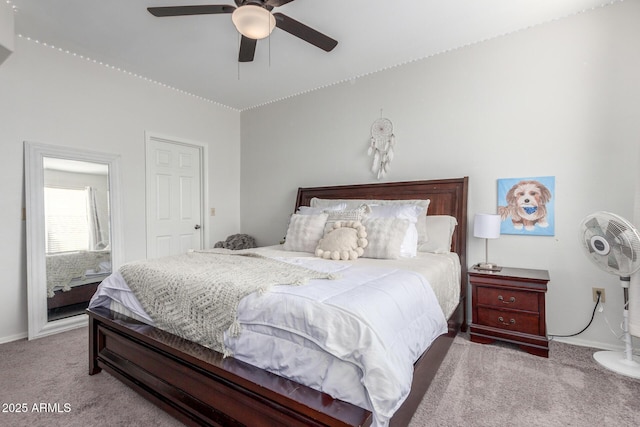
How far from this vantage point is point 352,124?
380 cm

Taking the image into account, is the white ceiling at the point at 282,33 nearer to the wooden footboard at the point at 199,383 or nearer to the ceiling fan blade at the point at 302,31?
the ceiling fan blade at the point at 302,31

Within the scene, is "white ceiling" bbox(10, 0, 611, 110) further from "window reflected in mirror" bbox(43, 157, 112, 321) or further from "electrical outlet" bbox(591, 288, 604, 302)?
"electrical outlet" bbox(591, 288, 604, 302)

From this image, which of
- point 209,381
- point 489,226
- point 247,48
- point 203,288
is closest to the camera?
point 209,381

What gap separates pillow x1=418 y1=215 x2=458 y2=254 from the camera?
9.38 feet

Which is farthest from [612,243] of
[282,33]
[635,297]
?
[282,33]

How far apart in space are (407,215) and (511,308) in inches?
42.0

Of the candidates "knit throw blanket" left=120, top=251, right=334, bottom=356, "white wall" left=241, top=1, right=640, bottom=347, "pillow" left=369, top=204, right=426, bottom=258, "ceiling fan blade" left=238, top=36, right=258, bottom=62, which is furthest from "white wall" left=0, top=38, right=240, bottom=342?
"pillow" left=369, top=204, right=426, bottom=258

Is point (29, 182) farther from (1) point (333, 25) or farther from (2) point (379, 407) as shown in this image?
(2) point (379, 407)

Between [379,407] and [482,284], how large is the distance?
188 centimetres

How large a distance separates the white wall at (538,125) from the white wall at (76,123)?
211 cm

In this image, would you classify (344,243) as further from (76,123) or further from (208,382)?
(76,123)

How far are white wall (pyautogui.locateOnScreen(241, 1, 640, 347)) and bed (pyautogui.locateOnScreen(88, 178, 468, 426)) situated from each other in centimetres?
106

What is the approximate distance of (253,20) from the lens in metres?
1.88

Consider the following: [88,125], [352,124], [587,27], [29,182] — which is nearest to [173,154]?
[88,125]
